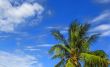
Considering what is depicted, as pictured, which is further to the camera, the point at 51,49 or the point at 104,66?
the point at 51,49

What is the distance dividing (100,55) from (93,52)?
3.75ft

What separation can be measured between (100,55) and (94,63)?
1521 mm

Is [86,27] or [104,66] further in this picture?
[86,27]

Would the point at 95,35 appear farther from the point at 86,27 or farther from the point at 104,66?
the point at 104,66

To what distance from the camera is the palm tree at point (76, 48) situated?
47.7 m

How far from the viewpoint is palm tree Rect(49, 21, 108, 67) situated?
4769 cm

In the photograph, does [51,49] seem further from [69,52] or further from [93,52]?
[93,52]

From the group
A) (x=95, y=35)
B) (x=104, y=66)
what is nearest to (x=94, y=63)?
(x=104, y=66)

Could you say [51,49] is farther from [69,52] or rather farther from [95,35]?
[95,35]

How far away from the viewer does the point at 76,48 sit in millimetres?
49312

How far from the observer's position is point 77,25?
50500 millimetres

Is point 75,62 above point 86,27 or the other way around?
the other way around

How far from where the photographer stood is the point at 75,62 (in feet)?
160

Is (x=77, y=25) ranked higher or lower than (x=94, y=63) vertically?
higher
